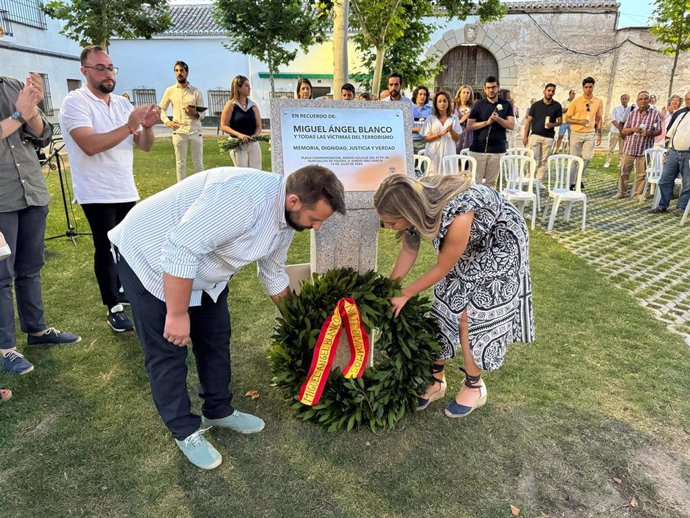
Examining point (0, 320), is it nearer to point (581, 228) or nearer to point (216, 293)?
point (216, 293)

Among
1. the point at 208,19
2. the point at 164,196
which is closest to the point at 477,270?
the point at 164,196

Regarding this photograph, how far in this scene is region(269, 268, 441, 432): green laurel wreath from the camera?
266 cm

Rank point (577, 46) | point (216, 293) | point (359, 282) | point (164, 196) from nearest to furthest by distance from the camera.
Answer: point (164, 196), point (216, 293), point (359, 282), point (577, 46)

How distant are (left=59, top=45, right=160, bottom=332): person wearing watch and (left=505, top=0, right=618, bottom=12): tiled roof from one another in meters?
20.0

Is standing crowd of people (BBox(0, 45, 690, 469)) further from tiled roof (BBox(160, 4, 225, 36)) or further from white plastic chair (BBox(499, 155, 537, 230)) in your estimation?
tiled roof (BBox(160, 4, 225, 36))

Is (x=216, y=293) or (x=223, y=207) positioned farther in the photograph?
(x=216, y=293)

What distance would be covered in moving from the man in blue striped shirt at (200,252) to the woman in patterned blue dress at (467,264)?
48cm

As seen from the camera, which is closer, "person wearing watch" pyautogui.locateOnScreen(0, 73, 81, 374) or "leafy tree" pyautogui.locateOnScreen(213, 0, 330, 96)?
"person wearing watch" pyautogui.locateOnScreen(0, 73, 81, 374)

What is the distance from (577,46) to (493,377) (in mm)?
20865

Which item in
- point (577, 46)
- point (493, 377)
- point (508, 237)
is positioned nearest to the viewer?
point (508, 237)

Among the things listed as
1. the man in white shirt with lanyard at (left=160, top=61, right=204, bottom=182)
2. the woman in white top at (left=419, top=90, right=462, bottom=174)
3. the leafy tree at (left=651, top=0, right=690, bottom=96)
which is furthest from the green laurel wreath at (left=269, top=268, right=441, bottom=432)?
the leafy tree at (left=651, top=0, right=690, bottom=96)

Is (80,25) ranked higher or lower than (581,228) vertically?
higher

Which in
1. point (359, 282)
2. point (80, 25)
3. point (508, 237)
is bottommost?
point (359, 282)

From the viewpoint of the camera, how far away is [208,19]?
2869 cm
